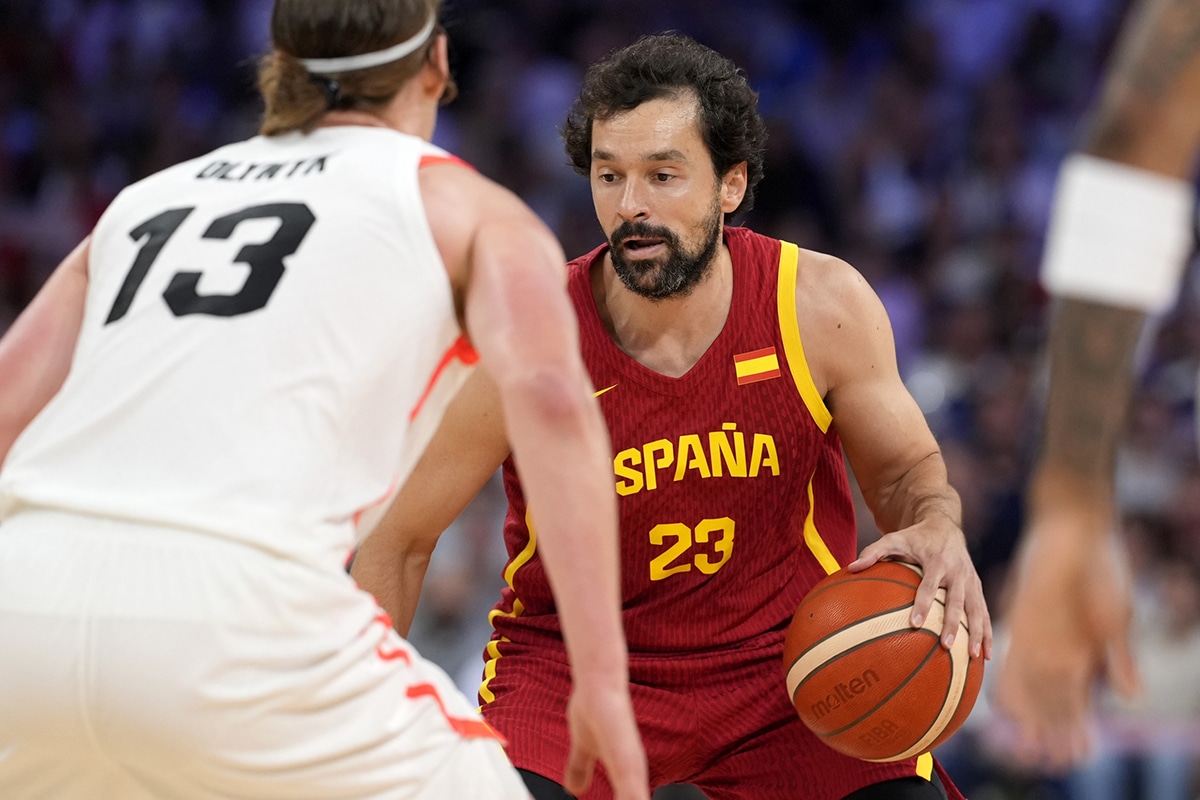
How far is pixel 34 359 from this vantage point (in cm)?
303

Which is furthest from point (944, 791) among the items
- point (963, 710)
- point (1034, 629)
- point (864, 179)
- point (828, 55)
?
point (828, 55)

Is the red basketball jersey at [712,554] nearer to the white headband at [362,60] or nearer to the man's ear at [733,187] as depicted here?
the man's ear at [733,187]

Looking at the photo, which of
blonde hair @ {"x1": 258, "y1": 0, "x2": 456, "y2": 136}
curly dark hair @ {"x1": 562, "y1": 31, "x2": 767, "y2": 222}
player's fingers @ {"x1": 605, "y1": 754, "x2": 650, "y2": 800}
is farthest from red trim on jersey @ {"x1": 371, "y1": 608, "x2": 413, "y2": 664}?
curly dark hair @ {"x1": 562, "y1": 31, "x2": 767, "y2": 222}

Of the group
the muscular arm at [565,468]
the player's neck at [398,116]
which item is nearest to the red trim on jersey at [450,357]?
the muscular arm at [565,468]

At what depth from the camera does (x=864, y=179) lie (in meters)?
11.1

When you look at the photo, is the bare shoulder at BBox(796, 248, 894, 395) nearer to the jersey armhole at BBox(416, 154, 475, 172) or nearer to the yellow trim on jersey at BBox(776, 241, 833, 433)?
the yellow trim on jersey at BBox(776, 241, 833, 433)

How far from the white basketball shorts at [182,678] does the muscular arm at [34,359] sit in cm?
45

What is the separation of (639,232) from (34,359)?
188 centimetres

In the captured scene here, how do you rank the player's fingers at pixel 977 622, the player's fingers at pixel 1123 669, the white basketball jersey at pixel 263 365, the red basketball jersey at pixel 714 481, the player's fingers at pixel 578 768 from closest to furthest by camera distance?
the player's fingers at pixel 1123 669 < the white basketball jersey at pixel 263 365 < the player's fingers at pixel 578 768 < the player's fingers at pixel 977 622 < the red basketball jersey at pixel 714 481

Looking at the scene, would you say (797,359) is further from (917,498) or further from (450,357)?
(450,357)

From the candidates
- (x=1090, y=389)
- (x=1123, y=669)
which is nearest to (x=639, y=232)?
(x=1090, y=389)

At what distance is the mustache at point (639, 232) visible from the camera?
434cm

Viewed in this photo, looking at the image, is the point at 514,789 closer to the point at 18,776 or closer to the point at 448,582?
the point at 18,776

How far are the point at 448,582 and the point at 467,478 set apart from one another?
362cm
